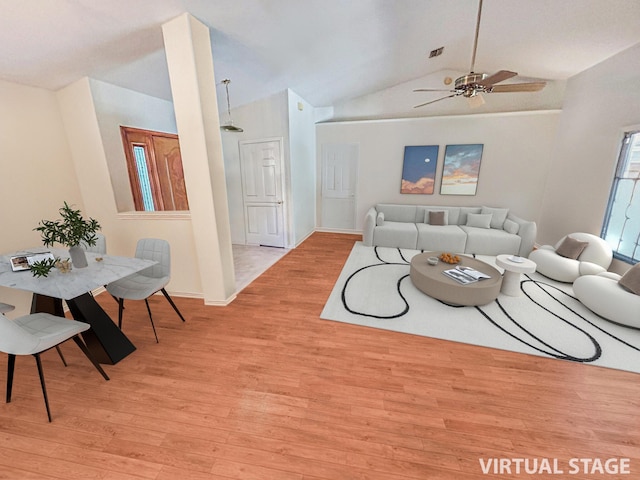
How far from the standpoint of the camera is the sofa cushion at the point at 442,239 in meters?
4.45

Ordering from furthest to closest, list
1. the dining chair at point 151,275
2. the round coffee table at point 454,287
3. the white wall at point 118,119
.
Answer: the white wall at point 118,119, the round coffee table at point 454,287, the dining chair at point 151,275

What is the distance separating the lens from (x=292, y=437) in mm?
1475

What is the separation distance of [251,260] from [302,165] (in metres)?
2.26

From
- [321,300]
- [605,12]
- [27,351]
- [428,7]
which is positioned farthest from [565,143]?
[27,351]

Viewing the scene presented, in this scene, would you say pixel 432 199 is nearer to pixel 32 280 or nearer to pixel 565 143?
pixel 565 143

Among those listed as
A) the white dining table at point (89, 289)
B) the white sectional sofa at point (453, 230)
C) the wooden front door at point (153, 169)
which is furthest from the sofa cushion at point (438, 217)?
the white dining table at point (89, 289)

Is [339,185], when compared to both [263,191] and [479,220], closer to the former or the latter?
[263,191]

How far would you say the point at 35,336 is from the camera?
4.96 ft

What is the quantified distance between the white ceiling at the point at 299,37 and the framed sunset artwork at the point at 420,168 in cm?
158

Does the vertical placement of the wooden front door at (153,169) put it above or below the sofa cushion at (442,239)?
above

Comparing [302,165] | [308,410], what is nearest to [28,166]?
[308,410]

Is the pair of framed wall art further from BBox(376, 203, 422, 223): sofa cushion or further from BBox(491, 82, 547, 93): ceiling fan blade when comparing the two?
BBox(491, 82, 547, 93): ceiling fan blade

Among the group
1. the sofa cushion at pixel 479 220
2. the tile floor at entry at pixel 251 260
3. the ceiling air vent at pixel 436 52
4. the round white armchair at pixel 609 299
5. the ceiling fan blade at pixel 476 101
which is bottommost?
the tile floor at entry at pixel 251 260

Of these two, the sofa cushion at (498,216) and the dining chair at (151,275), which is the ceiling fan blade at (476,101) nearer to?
the sofa cushion at (498,216)
